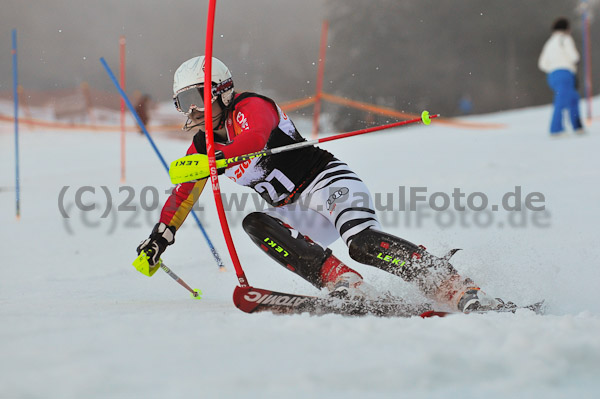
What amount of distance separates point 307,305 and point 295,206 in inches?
30.6

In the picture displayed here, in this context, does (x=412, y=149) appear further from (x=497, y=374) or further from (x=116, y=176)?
(x=497, y=374)

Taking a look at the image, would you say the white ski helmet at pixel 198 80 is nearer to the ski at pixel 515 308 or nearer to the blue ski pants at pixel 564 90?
the ski at pixel 515 308

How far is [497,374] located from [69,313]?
156cm

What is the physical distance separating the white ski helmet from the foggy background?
146mm

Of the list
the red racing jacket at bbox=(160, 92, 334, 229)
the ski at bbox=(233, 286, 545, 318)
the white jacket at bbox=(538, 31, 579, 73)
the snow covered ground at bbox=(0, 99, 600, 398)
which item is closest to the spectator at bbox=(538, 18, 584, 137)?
the white jacket at bbox=(538, 31, 579, 73)

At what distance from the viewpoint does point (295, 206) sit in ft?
9.78

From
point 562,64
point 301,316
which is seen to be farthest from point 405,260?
point 562,64

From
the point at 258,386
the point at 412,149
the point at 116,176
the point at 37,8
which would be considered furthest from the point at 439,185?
the point at 37,8

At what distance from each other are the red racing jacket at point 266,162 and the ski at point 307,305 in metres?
0.70

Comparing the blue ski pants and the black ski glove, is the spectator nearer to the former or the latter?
the blue ski pants

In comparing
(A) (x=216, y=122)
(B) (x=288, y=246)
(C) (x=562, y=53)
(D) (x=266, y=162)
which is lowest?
(B) (x=288, y=246)

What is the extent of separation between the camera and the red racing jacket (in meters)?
2.71

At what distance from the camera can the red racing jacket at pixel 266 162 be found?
2711mm

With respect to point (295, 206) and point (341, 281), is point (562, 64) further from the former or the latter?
point (341, 281)
